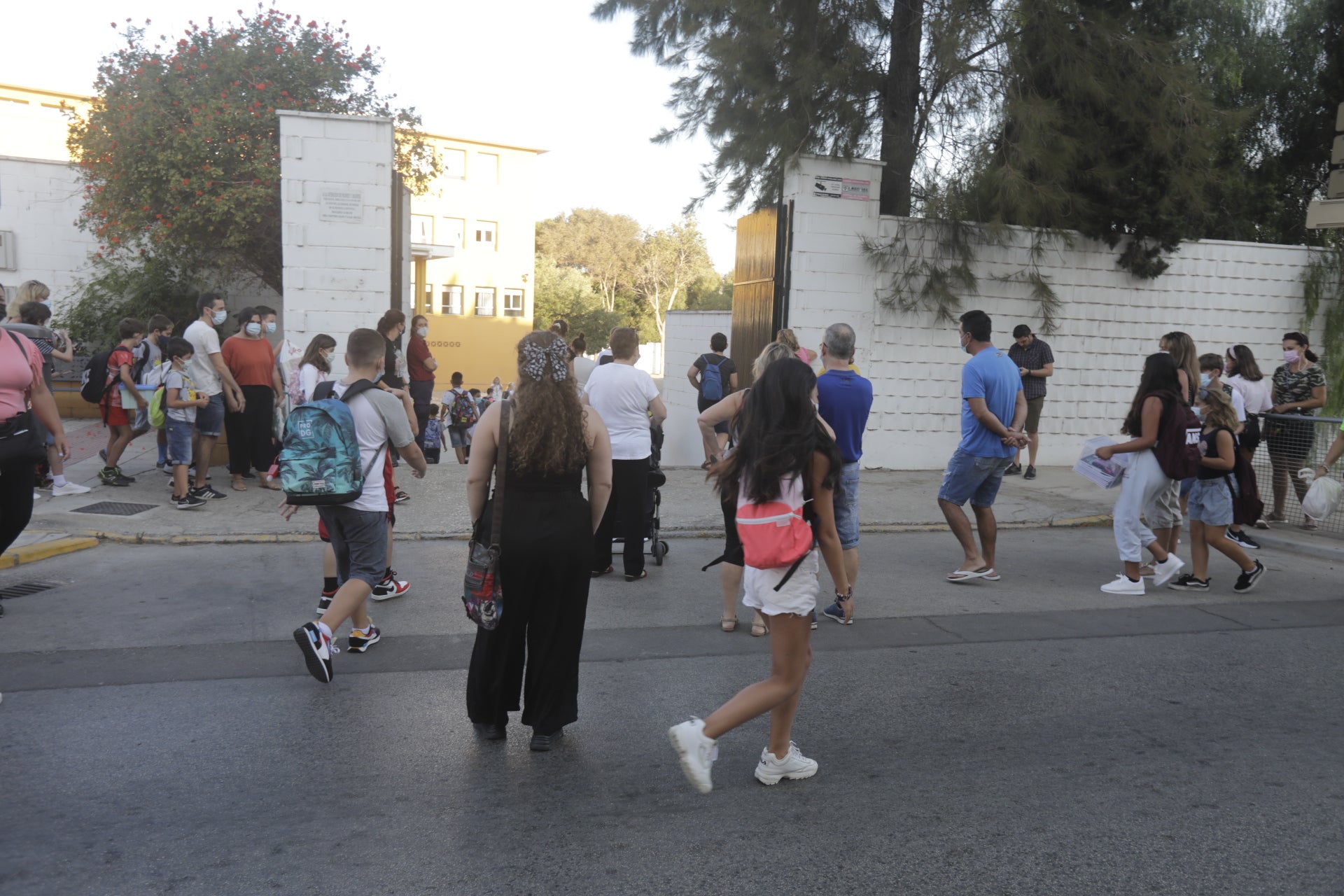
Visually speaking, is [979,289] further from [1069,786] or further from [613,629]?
[1069,786]

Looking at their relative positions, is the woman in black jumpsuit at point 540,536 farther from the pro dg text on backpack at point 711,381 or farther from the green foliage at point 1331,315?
the green foliage at point 1331,315

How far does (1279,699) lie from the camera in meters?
5.21

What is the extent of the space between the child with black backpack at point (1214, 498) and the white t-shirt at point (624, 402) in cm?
396

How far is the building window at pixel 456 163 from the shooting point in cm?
4091

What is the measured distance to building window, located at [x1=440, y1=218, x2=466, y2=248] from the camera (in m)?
41.1

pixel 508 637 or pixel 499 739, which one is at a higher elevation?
pixel 508 637

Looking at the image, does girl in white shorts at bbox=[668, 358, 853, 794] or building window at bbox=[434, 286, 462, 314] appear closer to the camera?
girl in white shorts at bbox=[668, 358, 853, 794]

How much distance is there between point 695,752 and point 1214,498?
17.4 feet

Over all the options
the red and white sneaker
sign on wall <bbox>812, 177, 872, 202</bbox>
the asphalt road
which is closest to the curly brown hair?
the asphalt road

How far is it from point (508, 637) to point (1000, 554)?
5692 mm

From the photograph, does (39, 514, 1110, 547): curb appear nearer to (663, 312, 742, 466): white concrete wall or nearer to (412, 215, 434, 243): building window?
(663, 312, 742, 466): white concrete wall

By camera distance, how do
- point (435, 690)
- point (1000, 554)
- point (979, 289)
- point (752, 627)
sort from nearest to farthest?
1. point (435, 690)
2. point (752, 627)
3. point (1000, 554)
4. point (979, 289)

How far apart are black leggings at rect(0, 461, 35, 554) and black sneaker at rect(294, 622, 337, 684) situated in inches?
63.0

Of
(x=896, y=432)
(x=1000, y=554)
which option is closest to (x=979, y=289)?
(x=896, y=432)
